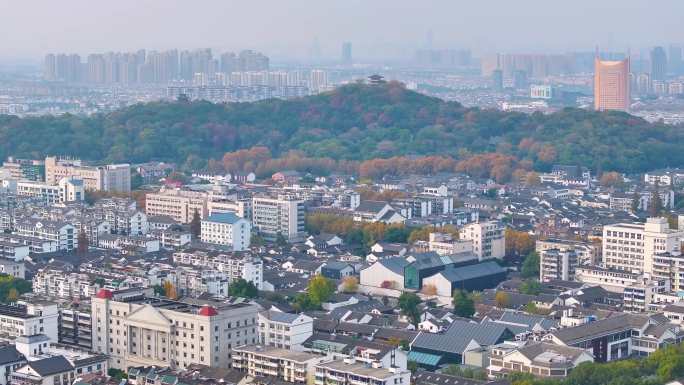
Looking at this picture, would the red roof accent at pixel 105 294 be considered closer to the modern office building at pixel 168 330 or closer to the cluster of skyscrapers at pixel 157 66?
the modern office building at pixel 168 330

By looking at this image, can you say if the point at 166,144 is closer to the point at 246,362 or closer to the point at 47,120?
the point at 47,120

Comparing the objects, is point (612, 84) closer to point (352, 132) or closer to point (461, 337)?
point (352, 132)

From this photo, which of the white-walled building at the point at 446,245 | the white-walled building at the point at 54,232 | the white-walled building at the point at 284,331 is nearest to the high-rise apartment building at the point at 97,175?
the white-walled building at the point at 54,232

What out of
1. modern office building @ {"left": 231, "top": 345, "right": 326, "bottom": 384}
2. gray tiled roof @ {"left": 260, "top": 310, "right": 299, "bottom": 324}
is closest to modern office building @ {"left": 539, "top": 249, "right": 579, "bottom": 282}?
gray tiled roof @ {"left": 260, "top": 310, "right": 299, "bottom": 324}

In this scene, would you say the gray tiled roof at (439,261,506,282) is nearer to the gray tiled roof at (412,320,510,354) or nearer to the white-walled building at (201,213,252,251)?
the gray tiled roof at (412,320,510,354)

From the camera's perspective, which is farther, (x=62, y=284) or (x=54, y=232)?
(x=54, y=232)

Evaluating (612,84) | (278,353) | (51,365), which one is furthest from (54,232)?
(612,84)
